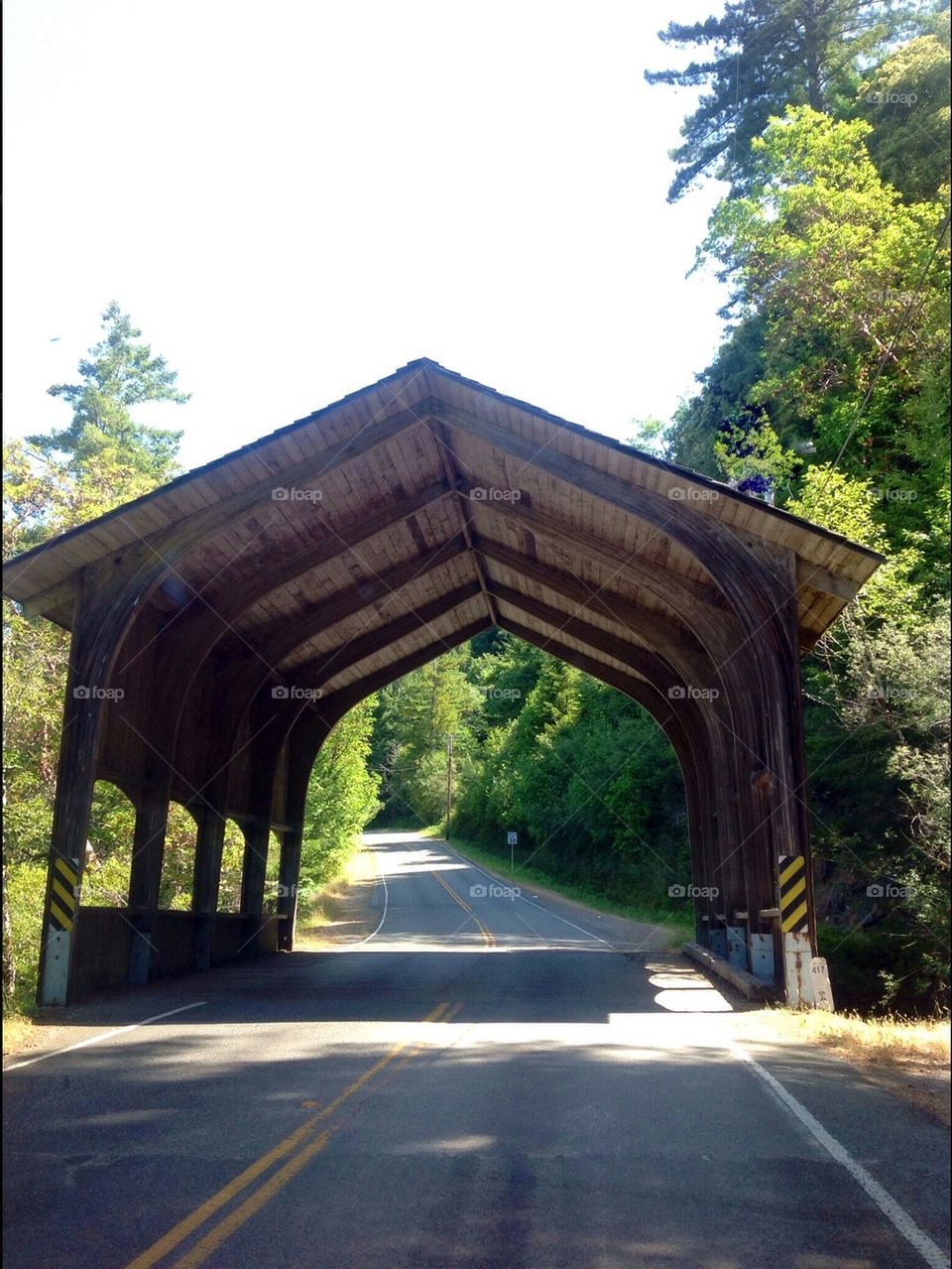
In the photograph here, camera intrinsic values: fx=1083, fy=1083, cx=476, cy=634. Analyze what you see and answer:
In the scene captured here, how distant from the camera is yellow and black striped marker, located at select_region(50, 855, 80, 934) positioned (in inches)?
512

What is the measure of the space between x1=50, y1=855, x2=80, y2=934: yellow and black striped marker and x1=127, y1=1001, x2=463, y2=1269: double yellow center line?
23.0ft

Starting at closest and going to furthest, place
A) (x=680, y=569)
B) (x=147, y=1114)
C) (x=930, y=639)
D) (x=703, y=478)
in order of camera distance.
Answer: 1. (x=147, y=1114)
2. (x=703, y=478)
3. (x=930, y=639)
4. (x=680, y=569)

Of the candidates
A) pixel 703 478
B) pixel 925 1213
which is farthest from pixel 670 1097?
pixel 703 478

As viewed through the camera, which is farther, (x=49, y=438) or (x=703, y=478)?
(x=49, y=438)

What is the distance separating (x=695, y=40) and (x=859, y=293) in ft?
33.9

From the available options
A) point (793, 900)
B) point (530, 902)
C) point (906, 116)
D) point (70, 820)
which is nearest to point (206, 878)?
point (70, 820)

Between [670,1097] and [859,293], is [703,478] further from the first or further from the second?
[859,293]

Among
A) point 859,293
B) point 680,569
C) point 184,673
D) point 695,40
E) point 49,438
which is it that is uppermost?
point 695,40

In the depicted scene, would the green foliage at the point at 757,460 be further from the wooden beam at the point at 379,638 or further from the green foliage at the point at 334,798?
the green foliage at the point at 334,798

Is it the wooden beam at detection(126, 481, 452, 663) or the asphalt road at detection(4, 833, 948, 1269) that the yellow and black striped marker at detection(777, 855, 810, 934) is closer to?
the asphalt road at detection(4, 833, 948, 1269)

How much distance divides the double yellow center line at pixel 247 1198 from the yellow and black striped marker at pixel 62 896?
700 cm

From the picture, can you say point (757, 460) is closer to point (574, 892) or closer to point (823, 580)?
point (823, 580)

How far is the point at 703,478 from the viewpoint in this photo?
1320 cm

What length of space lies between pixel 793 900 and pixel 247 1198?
918cm
